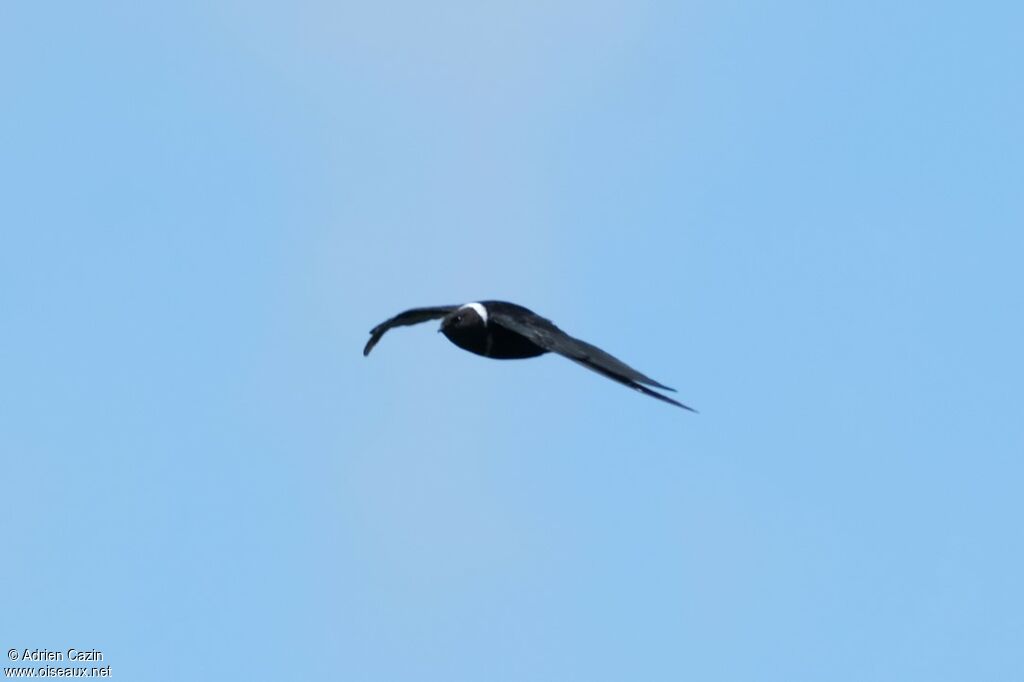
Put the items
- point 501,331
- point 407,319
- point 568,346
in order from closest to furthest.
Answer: point 568,346
point 501,331
point 407,319

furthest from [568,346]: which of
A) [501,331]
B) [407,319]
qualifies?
[407,319]

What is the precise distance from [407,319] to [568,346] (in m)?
6.13

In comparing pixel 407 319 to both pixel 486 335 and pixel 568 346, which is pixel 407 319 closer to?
pixel 486 335

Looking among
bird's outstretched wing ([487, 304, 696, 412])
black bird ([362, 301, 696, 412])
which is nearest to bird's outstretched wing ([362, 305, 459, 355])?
black bird ([362, 301, 696, 412])

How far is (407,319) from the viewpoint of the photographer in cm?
3325

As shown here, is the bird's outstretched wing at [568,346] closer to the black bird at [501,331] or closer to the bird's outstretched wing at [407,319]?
the black bird at [501,331]

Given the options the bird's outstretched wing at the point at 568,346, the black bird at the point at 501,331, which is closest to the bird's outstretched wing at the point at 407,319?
the black bird at the point at 501,331

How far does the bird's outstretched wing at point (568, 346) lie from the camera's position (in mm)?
25484

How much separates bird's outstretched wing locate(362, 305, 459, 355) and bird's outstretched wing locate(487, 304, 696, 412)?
76.5 inches

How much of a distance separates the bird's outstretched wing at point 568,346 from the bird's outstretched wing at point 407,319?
1.94 meters

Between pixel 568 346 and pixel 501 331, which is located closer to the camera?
pixel 568 346

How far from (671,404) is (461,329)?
705cm

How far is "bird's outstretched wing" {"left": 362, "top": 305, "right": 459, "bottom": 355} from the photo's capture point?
32531 millimetres

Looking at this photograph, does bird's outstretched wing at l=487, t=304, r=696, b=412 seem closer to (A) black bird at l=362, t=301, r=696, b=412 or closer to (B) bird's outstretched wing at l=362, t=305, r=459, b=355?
(A) black bird at l=362, t=301, r=696, b=412
